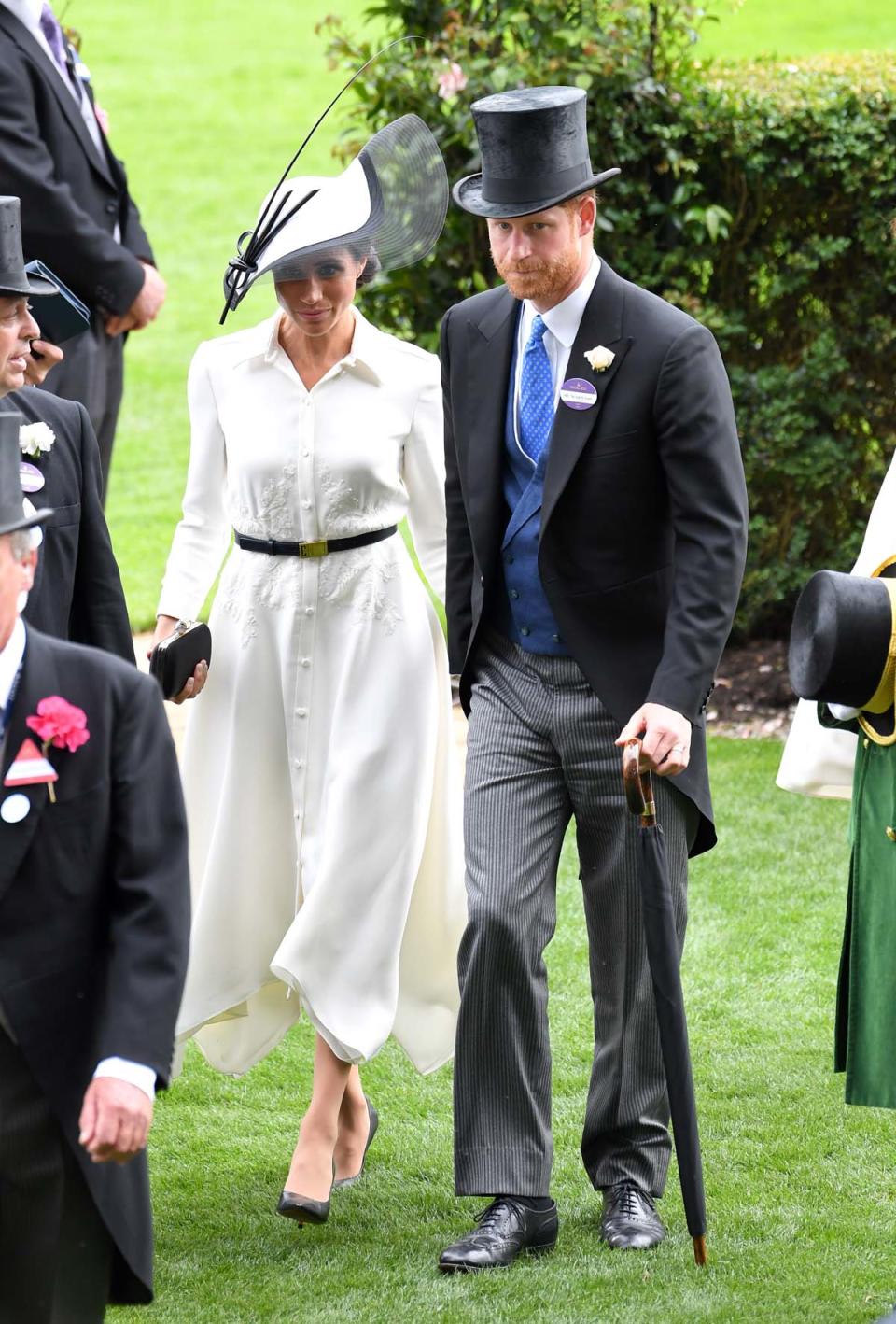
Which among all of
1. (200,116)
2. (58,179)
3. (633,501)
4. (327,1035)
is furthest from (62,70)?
(200,116)

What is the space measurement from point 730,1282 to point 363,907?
116cm

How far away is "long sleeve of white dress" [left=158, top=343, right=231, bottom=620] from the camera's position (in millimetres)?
4969

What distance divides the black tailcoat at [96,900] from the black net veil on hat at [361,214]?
176 cm

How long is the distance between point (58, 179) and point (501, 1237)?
12.6ft

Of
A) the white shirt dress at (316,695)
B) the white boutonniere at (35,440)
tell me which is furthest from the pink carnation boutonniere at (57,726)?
the white shirt dress at (316,695)

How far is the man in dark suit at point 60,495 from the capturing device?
13.5 ft

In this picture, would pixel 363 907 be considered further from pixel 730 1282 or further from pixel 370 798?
pixel 730 1282

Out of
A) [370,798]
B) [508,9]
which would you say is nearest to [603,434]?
[370,798]

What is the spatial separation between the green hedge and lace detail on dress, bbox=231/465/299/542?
3874 millimetres

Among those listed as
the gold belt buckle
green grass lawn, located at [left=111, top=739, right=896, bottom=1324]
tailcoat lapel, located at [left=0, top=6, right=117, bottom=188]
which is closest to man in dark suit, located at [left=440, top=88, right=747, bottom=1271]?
green grass lawn, located at [left=111, top=739, right=896, bottom=1324]

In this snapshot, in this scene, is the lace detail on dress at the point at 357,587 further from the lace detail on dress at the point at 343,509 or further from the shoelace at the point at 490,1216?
the shoelace at the point at 490,1216

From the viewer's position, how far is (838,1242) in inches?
180

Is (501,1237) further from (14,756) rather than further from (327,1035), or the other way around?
(14,756)

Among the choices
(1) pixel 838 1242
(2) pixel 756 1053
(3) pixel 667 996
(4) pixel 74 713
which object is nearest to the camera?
(4) pixel 74 713
